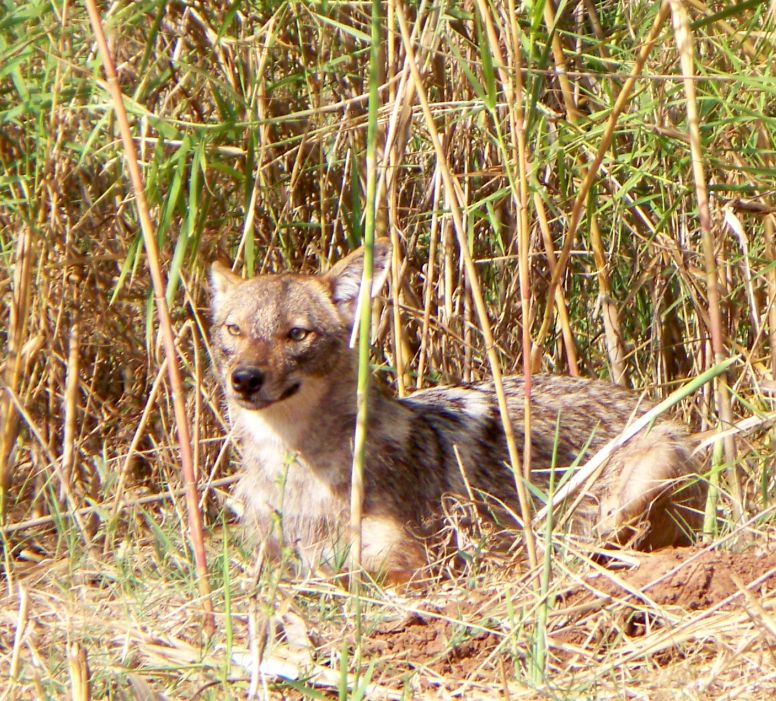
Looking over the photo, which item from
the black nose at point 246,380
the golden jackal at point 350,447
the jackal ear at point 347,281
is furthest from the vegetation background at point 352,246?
the black nose at point 246,380

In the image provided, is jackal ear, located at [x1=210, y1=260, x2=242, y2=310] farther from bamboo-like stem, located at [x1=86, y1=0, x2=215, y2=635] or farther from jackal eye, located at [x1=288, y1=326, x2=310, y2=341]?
bamboo-like stem, located at [x1=86, y1=0, x2=215, y2=635]

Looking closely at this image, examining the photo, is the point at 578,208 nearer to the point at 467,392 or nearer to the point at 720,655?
the point at 720,655

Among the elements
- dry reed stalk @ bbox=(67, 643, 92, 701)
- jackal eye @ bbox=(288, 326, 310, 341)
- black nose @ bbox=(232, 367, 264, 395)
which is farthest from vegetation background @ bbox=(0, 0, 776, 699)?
black nose @ bbox=(232, 367, 264, 395)

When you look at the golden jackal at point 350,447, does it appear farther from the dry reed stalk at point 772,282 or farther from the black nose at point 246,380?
the dry reed stalk at point 772,282

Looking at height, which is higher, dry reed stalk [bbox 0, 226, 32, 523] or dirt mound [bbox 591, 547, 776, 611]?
dry reed stalk [bbox 0, 226, 32, 523]

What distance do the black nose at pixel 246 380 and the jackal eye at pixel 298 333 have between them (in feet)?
1.20

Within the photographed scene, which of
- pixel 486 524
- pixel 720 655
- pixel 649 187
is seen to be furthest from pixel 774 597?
pixel 649 187

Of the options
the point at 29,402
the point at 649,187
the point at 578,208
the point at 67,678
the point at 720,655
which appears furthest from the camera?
the point at 649,187

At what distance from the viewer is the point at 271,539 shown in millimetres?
4695

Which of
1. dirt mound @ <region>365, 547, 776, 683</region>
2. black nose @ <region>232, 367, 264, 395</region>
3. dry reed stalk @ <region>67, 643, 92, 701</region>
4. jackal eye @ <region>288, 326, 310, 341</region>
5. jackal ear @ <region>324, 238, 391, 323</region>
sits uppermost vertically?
jackal ear @ <region>324, 238, 391, 323</region>

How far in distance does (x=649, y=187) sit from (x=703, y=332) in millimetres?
757

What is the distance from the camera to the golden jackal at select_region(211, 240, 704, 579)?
4.61 meters

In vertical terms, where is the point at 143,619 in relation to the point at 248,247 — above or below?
below

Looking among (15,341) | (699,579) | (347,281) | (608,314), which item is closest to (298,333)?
(347,281)
